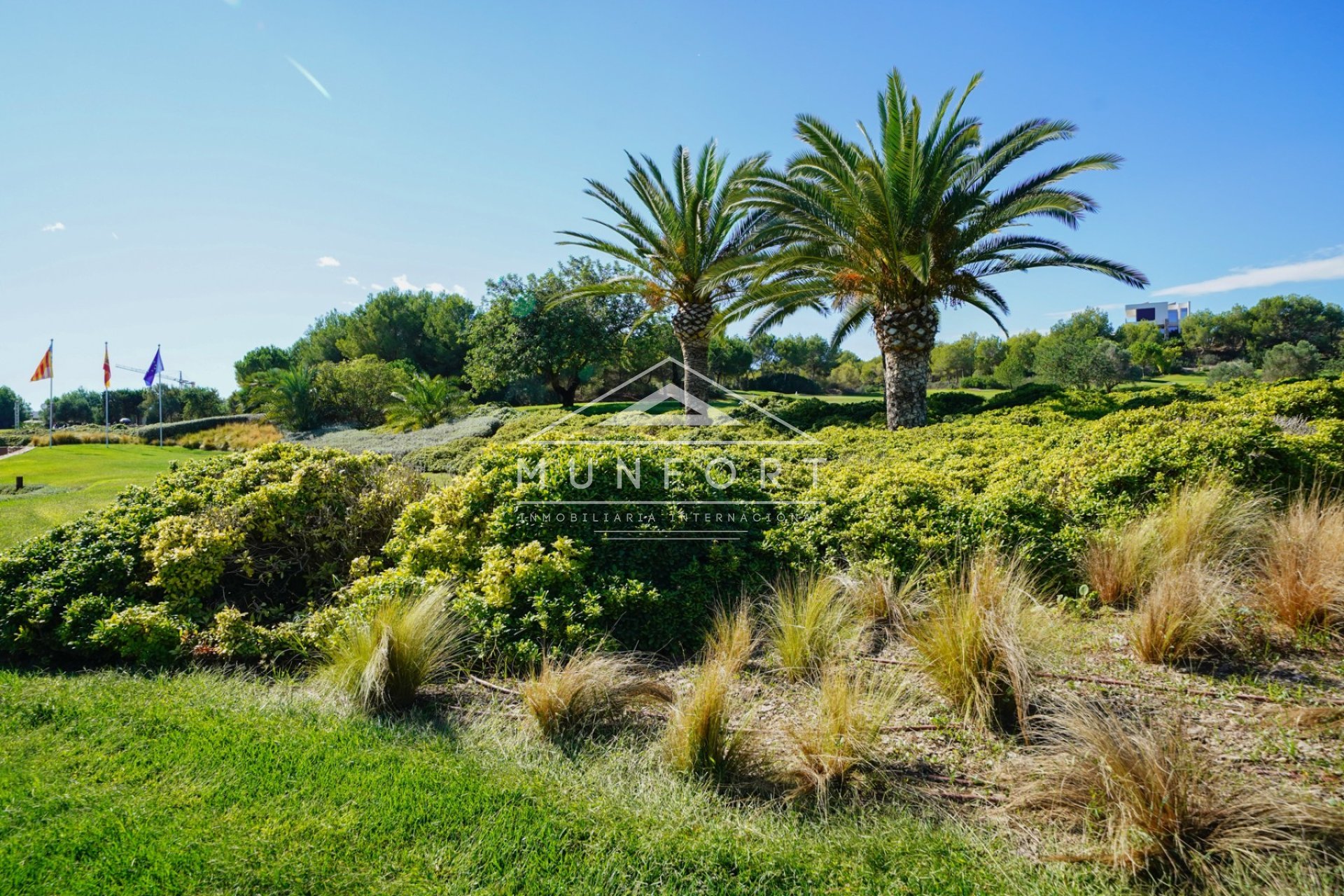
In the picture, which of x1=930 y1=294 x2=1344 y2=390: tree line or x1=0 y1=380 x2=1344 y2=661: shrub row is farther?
x1=930 y1=294 x2=1344 y2=390: tree line

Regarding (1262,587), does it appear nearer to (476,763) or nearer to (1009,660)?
(1009,660)

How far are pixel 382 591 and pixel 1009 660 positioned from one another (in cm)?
432

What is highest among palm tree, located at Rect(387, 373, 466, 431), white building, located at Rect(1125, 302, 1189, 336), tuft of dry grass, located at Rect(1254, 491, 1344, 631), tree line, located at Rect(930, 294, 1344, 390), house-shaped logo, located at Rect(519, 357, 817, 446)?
white building, located at Rect(1125, 302, 1189, 336)

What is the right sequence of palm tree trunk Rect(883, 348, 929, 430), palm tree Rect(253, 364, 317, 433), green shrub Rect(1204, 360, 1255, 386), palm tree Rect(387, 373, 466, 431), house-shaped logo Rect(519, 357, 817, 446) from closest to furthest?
house-shaped logo Rect(519, 357, 817, 446) → palm tree trunk Rect(883, 348, 929, 430) → palm tree Rect(387, 373, 466, 431) → palm tree Rect(253, 364, 317, 433) → green shrub Rect(1204, 360, 1255, 386)

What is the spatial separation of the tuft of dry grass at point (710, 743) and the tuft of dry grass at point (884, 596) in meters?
1.74

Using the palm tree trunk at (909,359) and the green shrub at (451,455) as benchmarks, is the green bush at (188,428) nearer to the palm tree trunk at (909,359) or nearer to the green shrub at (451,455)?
the green shrub at (451,455)

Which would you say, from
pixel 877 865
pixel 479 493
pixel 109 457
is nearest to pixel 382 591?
pixel 479 493

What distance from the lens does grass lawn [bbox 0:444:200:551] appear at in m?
9.17

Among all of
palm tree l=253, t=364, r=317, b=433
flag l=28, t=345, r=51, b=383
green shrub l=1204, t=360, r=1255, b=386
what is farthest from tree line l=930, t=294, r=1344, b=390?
flag l=28, t=345, r=51, b=383

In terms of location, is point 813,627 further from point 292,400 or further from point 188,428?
point 188,428

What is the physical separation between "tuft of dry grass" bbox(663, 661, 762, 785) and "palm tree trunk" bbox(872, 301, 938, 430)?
1031 centimetres

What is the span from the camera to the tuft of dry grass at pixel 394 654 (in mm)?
3945

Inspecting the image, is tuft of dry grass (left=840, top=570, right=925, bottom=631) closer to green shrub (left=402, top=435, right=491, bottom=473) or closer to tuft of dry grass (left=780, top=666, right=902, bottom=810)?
tuft of dry grass (left=780, top=666, right=902, bottom=810)

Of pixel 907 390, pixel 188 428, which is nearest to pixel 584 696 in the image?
pixel 907 390
